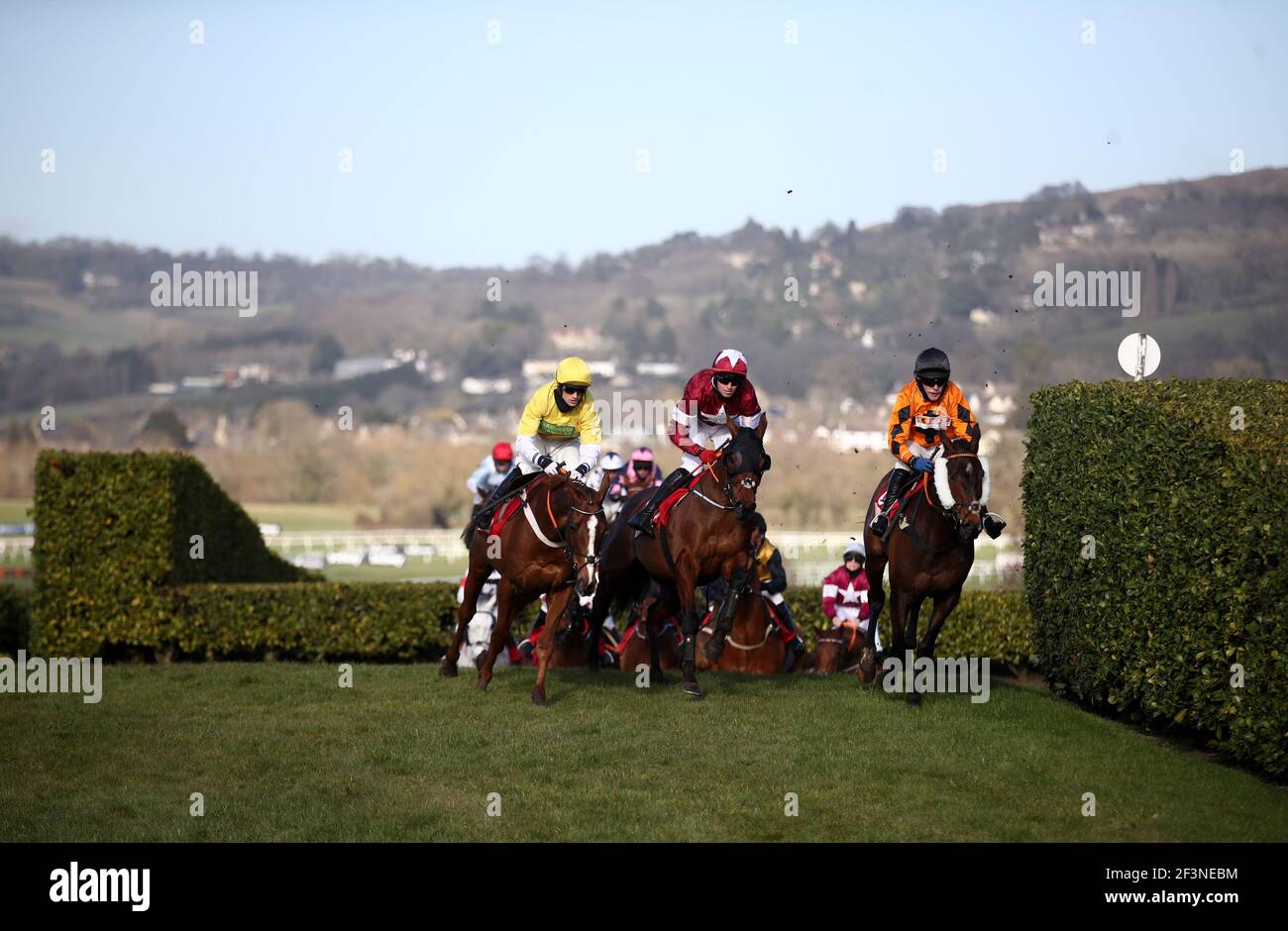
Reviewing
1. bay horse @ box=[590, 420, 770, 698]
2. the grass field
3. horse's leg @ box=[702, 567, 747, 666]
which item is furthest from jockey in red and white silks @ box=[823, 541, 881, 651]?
horse's leg @ box=[702, 567, 747, 666]

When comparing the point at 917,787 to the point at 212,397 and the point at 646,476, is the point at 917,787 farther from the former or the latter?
the point at 212,397

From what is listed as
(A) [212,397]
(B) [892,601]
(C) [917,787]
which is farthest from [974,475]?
(A) [212,397]

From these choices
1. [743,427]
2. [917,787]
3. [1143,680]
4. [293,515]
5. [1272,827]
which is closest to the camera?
[1272,827]

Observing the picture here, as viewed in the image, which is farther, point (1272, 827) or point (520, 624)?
point (520, 624)

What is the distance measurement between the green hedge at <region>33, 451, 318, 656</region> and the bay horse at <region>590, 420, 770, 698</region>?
589cm

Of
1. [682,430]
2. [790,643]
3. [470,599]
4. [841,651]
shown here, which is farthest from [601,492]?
[841,651]

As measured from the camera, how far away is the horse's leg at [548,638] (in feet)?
34.8

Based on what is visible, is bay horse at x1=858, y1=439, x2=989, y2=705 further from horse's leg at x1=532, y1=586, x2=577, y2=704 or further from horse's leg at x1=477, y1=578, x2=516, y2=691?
horse's leg at x1=477, y1=578, x2=516, y2=691

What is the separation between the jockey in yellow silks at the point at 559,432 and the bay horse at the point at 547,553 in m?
0.24

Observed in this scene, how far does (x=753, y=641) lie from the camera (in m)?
13.2

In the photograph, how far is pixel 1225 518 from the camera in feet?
27.5

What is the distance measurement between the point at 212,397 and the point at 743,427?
360ft

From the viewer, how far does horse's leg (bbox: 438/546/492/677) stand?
39.2 feet

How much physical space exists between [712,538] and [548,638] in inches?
57.9
